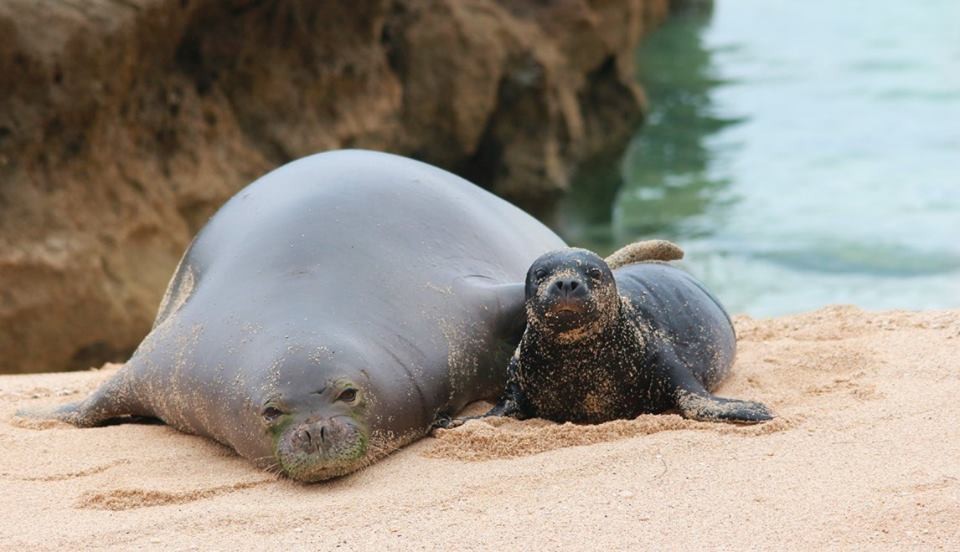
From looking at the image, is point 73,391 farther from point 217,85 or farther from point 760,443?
point 217,85

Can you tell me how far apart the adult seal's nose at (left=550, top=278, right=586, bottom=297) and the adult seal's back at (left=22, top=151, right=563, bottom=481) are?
0.61 meters

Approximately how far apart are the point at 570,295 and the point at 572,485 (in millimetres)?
768

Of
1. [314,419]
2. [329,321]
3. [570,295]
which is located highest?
[570,295]

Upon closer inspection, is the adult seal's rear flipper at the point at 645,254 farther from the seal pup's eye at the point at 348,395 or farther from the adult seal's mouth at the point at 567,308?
the seal pup's eye at the point at 348,395

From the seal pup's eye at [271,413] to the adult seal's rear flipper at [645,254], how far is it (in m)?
1.89

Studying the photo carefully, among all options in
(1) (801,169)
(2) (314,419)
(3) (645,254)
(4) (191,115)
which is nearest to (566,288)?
(2) (314,419)

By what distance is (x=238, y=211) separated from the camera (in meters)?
5.80

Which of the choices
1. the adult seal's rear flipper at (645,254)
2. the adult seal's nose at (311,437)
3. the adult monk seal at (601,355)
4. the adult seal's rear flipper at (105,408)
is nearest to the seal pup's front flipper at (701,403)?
the adult monk seal at (601,355)

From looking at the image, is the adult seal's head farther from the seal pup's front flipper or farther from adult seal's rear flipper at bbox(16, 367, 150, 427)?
the seal pup's front flipper

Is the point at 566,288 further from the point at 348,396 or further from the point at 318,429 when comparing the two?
the point at 318,429

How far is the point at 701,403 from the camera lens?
4.84 meters

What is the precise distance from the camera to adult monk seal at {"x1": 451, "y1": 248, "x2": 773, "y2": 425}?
476 cm

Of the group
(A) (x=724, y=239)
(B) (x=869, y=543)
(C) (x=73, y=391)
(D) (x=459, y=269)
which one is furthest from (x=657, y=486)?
(A) (x=724, y=239)

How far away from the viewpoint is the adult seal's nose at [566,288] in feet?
15.4
